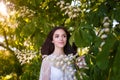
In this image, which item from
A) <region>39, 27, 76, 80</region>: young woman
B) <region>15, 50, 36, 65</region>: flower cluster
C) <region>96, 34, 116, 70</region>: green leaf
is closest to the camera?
<region>96, 34, 116, 70</region>: green leaf

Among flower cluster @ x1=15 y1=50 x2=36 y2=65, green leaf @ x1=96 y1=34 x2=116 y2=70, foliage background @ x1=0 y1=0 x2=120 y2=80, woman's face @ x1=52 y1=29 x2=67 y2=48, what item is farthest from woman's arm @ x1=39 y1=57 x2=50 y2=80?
green leaf @ x1=96 y1=34 x2=116 y2=70

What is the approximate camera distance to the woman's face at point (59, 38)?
3.49 meters

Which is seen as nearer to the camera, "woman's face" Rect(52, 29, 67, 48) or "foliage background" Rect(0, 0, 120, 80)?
"foliage background" Rect(0, 0, 120, 80)

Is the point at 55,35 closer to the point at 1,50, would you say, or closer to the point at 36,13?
the point at 36,13

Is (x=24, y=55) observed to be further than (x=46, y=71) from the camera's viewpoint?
Yes

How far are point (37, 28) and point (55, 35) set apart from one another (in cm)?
28

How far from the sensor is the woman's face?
3492 millimetres

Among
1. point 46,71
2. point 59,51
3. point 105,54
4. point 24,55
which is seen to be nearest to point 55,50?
point 59,51

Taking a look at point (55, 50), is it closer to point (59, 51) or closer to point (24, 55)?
point (59, 51)

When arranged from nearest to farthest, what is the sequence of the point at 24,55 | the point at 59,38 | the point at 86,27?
the point at 86,27, the point at 59,38, the point at 24,55

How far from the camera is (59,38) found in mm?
3531

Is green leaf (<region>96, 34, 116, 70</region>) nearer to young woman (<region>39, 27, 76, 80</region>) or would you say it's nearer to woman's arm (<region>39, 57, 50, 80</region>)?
young woman (<region>39, 27, 76, 80</region>)

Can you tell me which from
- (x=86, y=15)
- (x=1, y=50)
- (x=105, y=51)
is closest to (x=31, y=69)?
(x=86, y=15)

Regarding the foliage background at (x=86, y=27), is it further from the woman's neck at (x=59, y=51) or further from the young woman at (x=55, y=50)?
the woman's neck at (x=59, y=51)
